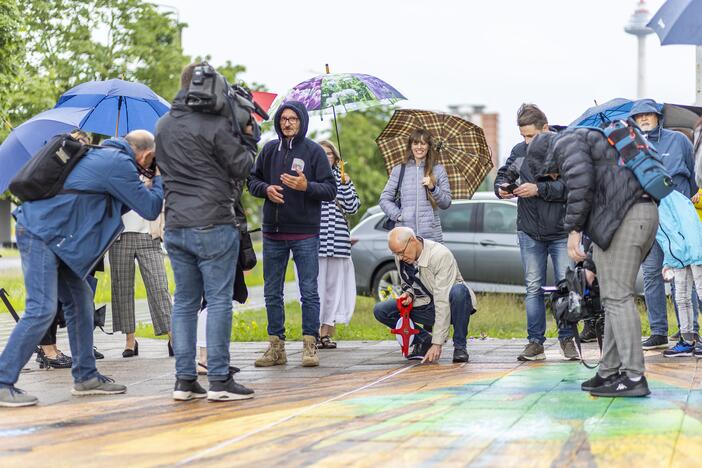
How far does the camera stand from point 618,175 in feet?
23.1

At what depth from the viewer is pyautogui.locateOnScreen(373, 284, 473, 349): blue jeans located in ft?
29.2

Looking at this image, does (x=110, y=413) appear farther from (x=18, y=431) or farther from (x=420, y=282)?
(x=420, y=282)

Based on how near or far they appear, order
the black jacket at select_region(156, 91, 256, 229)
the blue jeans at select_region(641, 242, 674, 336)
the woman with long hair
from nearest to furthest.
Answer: the black jacket at select_region(156, 91, 256, 229)
the blue jeans at select_region(641, 242, 674, 336)
the woman with long hair

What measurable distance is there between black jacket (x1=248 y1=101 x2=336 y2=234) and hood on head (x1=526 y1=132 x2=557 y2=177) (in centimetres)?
156

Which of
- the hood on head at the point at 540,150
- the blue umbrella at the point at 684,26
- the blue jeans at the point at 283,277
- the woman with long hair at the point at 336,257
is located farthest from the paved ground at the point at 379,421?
the blue umbrella at the point at 684,26

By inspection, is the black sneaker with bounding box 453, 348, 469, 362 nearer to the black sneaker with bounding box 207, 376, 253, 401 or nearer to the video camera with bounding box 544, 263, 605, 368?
the video camera with bounding box 544, 263, 605, 368

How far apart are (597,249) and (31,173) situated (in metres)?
3.56

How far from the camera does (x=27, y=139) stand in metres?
9.35

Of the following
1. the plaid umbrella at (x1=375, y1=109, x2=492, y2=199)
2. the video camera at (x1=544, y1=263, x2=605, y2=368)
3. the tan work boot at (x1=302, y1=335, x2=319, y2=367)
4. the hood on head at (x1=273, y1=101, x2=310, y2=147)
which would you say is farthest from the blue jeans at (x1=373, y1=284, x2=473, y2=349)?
the plaid umbrella at (x1=375, y1=109, x2=492, y2=199)

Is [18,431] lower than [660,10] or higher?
lower

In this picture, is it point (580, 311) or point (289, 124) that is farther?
point (289, 124)

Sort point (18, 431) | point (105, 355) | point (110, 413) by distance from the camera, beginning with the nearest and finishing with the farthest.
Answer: point (18, 431) → point (110, 413) → point (105, 355)

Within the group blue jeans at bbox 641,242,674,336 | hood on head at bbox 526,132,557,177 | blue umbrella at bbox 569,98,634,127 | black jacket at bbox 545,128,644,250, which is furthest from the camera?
blue umbrella at bbox 569,98,634,127

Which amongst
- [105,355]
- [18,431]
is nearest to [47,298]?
[18,431]
